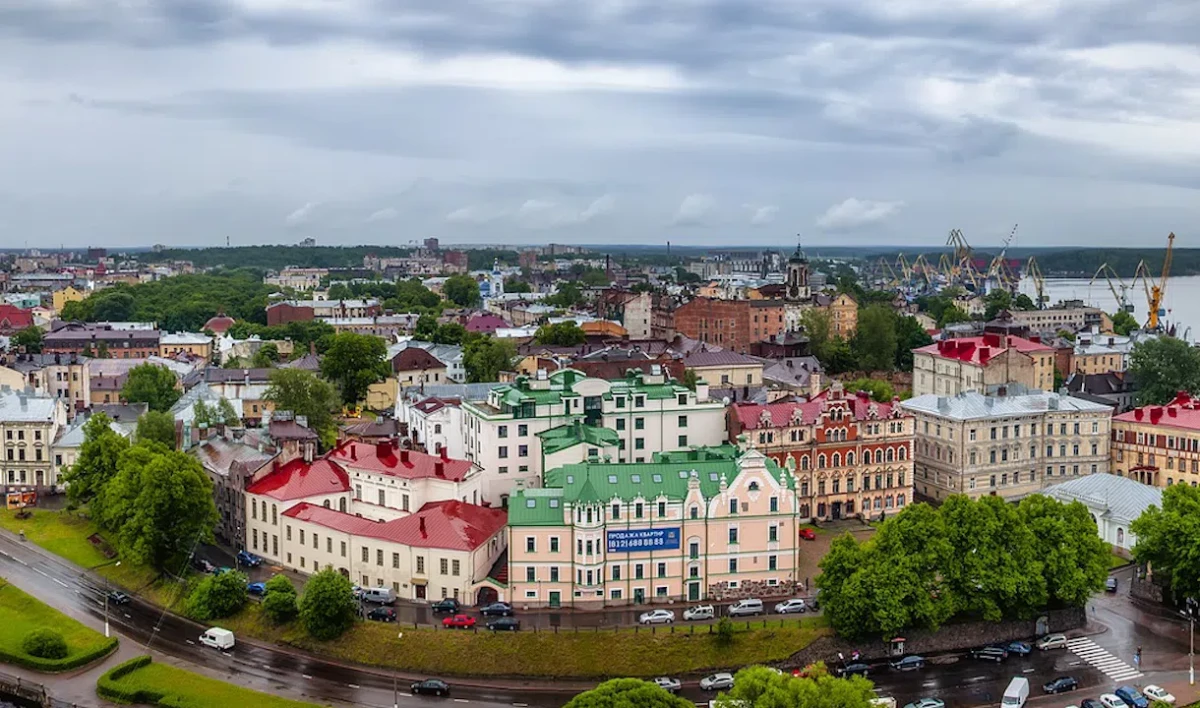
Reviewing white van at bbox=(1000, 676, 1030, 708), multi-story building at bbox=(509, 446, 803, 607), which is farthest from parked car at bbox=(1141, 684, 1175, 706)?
multi-story building at bbox=(509, 446, 803, 607)

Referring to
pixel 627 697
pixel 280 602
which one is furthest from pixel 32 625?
pixel 627 697

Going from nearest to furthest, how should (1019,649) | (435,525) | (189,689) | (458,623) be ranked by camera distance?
(189,689) < (1019,649) < (458,623) < (435,525)

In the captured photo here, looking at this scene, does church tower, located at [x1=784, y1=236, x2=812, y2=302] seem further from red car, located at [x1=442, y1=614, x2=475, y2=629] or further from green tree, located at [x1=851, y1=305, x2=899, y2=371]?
red car, located at [x1=442, y1=614, x2=475, y2=629]

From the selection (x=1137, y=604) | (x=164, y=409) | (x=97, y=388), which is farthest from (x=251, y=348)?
(x=1137, y=604)

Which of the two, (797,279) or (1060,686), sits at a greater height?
(797,279)

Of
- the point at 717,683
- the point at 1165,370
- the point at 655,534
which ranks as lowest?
the point at 717,683

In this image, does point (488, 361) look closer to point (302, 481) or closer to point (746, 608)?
point (302, 481)

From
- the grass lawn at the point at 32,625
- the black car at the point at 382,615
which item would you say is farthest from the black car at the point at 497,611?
the grass lawn at the point at 32,625
